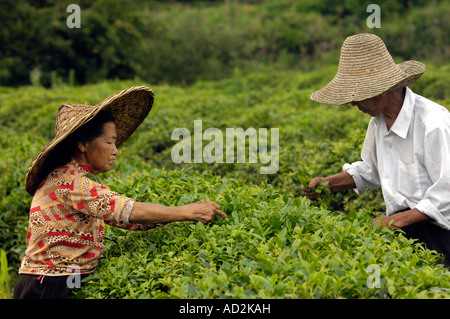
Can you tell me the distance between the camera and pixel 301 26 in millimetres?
21031

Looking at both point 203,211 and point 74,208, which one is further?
point 203,211

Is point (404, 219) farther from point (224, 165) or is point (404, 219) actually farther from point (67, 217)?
point (224, 165)

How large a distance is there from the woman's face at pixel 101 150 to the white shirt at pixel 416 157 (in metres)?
1.61

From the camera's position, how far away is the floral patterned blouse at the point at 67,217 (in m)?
2.72

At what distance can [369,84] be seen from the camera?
312 cm

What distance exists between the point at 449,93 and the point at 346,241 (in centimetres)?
697

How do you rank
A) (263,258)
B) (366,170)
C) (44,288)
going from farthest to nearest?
(366,170)
(44,288)
(263,258)

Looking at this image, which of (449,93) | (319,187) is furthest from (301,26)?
(319,187)

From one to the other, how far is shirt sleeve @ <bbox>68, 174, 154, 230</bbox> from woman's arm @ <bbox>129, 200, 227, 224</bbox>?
0.05m

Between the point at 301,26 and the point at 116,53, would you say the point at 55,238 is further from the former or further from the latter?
the point at 301,26

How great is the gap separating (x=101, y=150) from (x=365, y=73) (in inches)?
62.7

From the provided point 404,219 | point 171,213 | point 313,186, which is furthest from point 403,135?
point 171,213

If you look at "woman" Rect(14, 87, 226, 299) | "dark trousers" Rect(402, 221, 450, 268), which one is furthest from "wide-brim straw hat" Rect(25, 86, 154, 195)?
"dark trousers" Rect(402, 221, 450, 268)

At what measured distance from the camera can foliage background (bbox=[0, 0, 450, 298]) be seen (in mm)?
2416
